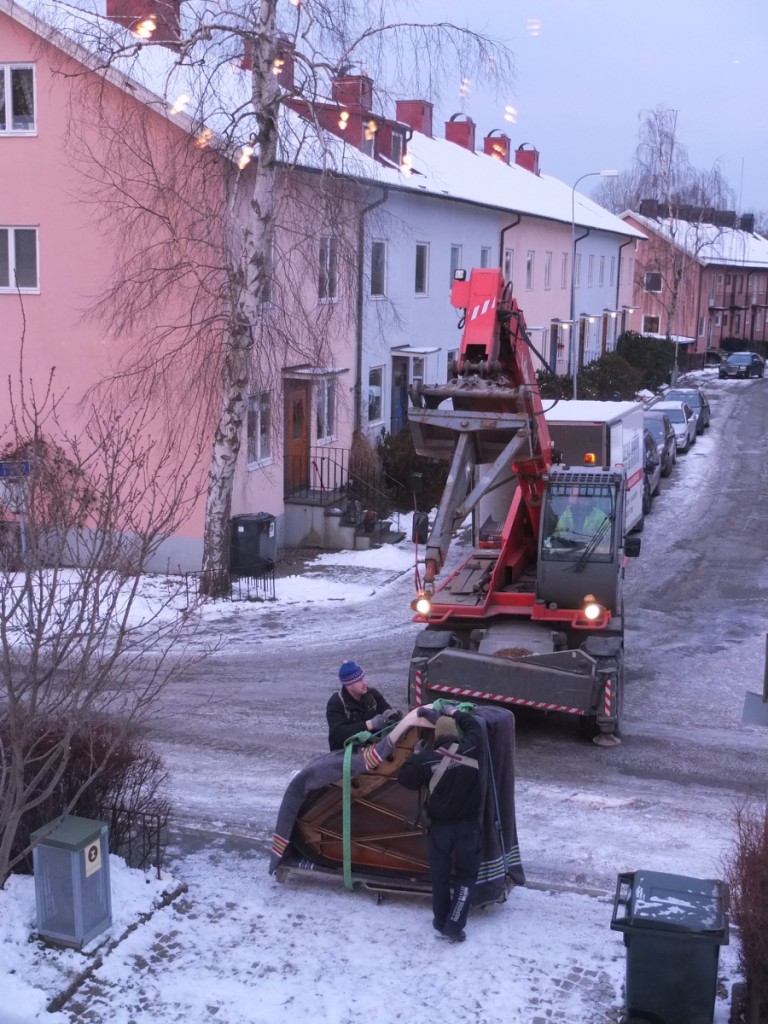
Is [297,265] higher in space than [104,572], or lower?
higher

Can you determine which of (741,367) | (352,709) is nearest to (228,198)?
(352,709)

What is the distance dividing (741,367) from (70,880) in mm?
58323

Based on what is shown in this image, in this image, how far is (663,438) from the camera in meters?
29.7

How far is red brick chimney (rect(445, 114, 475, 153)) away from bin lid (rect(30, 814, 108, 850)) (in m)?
38.9

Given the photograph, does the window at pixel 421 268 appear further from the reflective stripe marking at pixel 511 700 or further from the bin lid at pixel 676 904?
the bin lid at pixel 676 904

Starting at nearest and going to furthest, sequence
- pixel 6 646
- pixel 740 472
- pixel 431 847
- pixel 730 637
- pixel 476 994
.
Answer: pixel 6 646 < pixel 476 994 < pixel 431 847 < pixel 730 637 < pixel 740 472

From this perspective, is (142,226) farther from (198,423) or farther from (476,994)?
(476,994)

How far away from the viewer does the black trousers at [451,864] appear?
7.55 metres

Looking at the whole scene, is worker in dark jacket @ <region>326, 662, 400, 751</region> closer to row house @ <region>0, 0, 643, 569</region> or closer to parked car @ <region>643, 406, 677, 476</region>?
row house @ <region>0, 0, 643, 569</region>

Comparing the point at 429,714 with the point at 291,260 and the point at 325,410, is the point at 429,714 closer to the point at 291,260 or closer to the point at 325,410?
the point at 291,260

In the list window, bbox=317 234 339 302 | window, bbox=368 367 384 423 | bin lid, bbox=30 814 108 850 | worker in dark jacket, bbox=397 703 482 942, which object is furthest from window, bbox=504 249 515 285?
bin lid, bbox=30 814 108 850

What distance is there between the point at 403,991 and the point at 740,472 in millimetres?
26271

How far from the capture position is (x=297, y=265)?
68.4 feet

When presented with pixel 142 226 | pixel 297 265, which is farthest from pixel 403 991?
pixel 297 265
